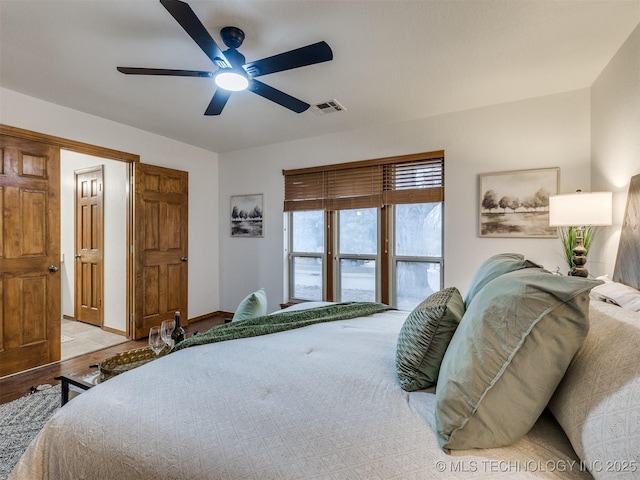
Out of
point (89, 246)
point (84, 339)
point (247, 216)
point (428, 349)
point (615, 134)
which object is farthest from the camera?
point (247, 216)

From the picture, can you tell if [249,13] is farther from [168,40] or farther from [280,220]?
[280,220]

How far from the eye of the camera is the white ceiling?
5.96 ft

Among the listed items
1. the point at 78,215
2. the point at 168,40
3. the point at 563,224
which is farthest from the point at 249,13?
the point at 78,215

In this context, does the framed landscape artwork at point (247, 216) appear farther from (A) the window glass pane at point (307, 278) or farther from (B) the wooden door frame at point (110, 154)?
(B) the wooden door frame at point (110, 154)

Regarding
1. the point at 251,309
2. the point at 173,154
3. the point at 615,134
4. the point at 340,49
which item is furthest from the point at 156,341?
the point at 615,134

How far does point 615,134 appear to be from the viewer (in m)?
2.29

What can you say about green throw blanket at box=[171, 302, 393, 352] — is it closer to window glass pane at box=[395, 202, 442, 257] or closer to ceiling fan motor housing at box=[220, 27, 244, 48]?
window glass pane at box=[395, 202, 442, 257]

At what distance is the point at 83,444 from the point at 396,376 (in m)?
1.09

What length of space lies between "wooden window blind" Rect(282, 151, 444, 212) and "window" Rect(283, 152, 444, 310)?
0.4 inches

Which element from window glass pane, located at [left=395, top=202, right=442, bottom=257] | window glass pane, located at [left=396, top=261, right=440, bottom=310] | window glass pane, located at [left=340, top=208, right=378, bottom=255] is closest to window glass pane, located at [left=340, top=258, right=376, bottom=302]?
window glass pane, located at [left=340, top=208, right=378, bottom=255]

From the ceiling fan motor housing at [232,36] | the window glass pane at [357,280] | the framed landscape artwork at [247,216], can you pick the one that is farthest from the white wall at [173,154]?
the ceiling fan motor housing at [232,36]

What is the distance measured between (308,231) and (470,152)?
2.22 meters

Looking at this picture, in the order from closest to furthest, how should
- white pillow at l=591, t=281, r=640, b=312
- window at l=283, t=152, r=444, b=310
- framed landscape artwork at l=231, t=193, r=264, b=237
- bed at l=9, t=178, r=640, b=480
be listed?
bed at l=9, t=178, r=640, b=480 < white pillow at l=591, t=281, r=640, b=312 < window at l=283, t=152, r=444, b=310 < framed landscape artwork at l=231, t=193, r=264, b=237

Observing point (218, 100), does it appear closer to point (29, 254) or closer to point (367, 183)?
point (367, 183)
